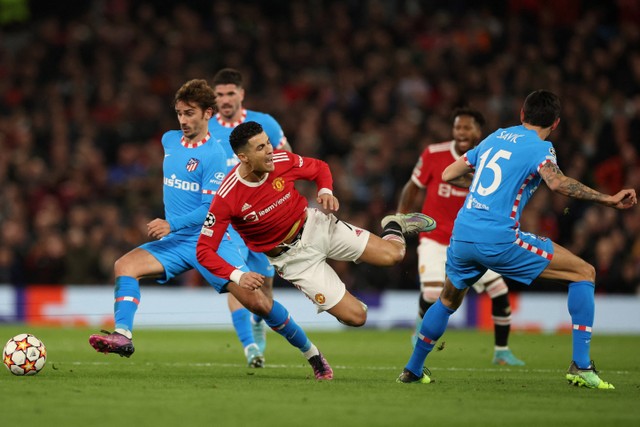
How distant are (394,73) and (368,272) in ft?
14.5

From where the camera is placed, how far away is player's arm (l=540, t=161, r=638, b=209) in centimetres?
774

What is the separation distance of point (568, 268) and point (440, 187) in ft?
11.3

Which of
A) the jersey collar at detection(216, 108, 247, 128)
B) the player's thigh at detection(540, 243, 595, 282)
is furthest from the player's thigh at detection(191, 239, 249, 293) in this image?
the player's thigh at detection(540, 243, 595, 282)

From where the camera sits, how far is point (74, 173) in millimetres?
19234

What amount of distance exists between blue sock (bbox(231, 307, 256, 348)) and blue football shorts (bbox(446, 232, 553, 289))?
2885 mm

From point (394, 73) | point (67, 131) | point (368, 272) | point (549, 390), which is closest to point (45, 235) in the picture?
point (67, 131)

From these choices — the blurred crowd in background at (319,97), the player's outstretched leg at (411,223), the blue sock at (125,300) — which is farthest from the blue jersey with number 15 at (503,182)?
the blurred crowd in background at (319,97)

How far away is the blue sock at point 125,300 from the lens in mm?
9242

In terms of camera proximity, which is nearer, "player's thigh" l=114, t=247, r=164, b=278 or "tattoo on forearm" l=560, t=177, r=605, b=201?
"tattoo on forearm" l=560, t=177, r=605, b=201

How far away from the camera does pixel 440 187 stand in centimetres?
1166

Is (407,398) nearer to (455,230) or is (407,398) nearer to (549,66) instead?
(455,230)

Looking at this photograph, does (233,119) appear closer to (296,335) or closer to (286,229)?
(286,229)

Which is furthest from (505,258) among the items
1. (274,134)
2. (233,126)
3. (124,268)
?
(233,126)

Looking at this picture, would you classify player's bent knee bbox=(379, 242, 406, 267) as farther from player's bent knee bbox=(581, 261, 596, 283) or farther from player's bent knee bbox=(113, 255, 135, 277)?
player's bent knee bbox=(113, 255, 135, 277)
